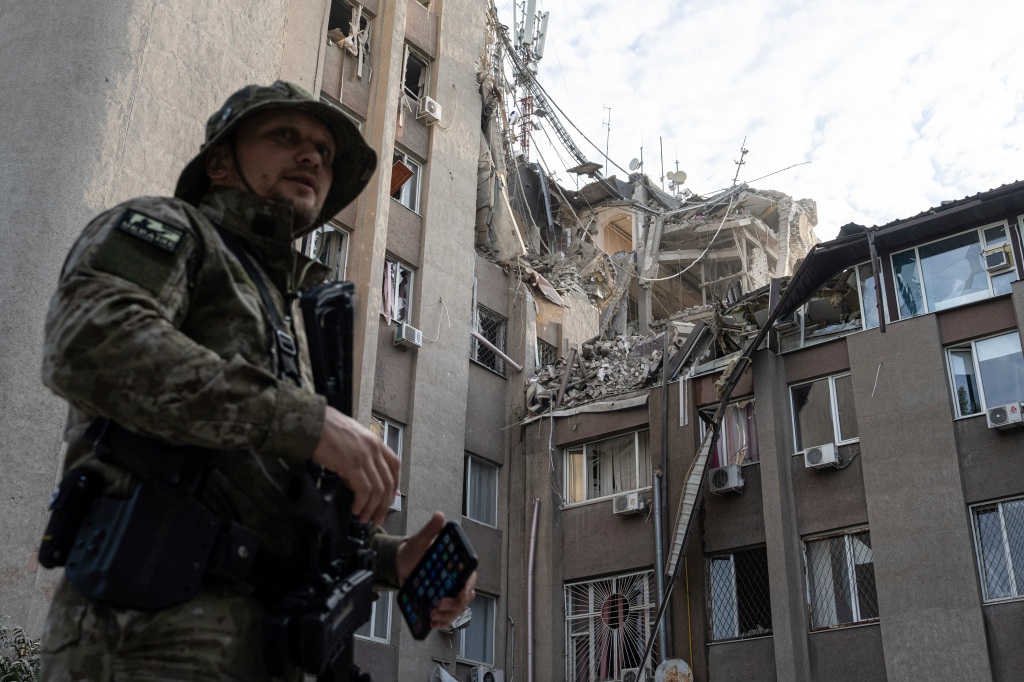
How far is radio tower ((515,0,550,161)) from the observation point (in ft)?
100

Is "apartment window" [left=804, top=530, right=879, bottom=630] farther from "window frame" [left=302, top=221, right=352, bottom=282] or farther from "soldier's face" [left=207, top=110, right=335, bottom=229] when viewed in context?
"soldier's face" [left=207, top=110, right=335, bottom=229]

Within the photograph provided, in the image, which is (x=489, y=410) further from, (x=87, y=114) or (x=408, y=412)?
(x=87, y=114)

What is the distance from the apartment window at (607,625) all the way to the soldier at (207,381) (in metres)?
17.7

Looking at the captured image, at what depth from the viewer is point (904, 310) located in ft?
62.2

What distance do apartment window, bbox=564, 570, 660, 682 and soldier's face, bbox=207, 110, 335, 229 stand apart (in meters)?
17.6

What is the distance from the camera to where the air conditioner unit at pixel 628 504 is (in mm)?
20406

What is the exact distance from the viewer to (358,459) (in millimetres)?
2502

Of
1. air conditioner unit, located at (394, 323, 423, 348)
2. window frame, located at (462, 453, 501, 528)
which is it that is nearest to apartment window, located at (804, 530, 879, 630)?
window frame, located at (462, 453, 501, 528)

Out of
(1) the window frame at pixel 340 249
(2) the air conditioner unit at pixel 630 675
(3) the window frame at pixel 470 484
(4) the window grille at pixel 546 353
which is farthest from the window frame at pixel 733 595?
(1) the window frame at pixel 340 249

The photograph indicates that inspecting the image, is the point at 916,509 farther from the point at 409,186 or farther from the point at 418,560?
the point at 418,560

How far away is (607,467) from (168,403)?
794 inches

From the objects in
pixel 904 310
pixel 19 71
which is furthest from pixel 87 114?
pixel 904 310

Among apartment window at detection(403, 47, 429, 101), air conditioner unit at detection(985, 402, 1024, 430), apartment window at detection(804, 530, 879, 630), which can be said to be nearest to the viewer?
air conditioner unit at detection(985, 402, 1024, 430)

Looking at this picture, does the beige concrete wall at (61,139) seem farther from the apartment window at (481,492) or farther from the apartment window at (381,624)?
the apartment window at (481,492)
